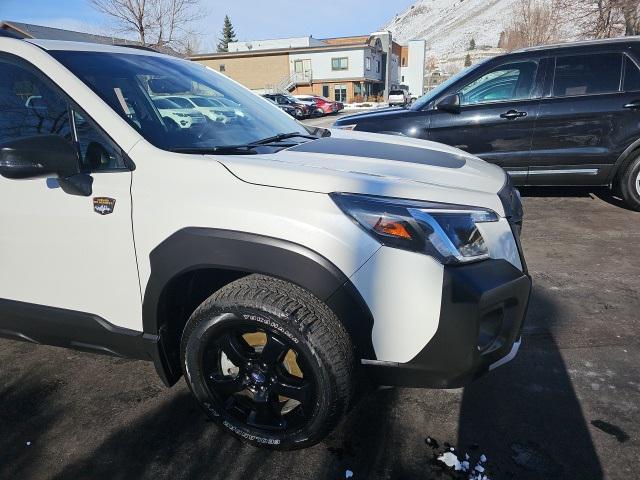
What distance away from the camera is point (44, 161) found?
1855 mm

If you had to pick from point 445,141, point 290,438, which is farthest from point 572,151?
point 290,438

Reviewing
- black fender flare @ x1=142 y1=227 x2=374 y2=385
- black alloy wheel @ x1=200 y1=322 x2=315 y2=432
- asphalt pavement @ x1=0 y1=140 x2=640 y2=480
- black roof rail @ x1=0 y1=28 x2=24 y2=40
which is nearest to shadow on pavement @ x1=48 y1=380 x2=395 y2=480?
asphalt pavement @ x1=0 y1=140 x2=640 y2=480

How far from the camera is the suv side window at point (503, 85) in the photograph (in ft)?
17.7

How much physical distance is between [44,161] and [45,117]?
481 millimetres

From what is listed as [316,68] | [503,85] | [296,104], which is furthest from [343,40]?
[503,85]

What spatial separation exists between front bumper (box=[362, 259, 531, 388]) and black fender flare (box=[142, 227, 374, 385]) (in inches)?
8.5

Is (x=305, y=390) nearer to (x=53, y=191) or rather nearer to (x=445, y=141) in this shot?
(x=53, y=191)

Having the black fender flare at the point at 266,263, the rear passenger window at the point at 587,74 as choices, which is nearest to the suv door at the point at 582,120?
the rear passenger window at the point at 587,74

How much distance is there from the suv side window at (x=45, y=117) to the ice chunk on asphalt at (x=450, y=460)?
1.83 m

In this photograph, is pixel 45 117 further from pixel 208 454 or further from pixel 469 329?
pixel 469 329

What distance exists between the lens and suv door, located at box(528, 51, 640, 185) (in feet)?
16.8

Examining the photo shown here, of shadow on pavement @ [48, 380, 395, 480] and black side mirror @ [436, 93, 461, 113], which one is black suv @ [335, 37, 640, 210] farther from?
shadow on pavement @ [48, 380, 395, 480]

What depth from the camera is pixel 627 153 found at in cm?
510

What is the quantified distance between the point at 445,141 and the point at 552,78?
1.35 metres
